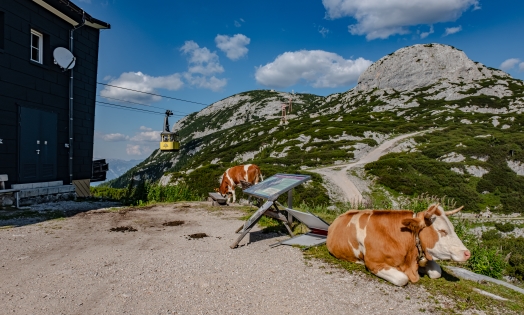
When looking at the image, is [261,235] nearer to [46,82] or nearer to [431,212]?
[431,212]

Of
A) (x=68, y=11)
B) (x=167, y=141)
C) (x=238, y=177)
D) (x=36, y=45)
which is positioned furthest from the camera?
(x=167, y=141)

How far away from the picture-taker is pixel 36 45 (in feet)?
51.4

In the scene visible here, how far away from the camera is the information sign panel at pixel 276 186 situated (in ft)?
27.4

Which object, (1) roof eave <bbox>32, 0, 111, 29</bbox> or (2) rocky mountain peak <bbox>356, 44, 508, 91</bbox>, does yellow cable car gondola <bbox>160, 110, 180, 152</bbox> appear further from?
(2) rocky mountain peak <bbox>356, 44, 508, 91</bbox>

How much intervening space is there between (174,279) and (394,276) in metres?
4.14

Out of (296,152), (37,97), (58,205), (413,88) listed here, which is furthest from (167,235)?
(413,88)

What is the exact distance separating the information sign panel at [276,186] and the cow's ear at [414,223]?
3400mm

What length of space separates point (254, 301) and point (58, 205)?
13.4 m

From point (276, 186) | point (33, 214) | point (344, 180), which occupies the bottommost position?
A: point (33, 214)

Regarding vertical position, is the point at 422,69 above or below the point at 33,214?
above

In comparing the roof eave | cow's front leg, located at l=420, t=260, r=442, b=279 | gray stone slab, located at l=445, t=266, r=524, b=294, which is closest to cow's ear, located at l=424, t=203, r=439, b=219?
cow's front leg, located at l=420, t=260, r=442, b=279

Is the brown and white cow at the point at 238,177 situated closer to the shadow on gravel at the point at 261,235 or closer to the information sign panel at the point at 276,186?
the information sign panel at the point at 276,186

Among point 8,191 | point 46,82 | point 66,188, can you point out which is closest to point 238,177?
point 66,188

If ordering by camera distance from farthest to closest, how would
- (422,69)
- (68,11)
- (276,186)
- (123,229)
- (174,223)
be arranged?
(422,69)
(68,11)
(174,223)
(123,229)
(276,186)
